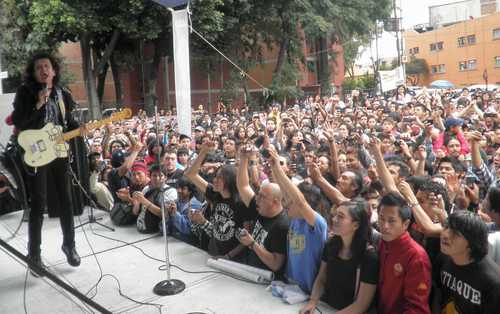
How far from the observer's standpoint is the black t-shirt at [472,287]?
2214mm

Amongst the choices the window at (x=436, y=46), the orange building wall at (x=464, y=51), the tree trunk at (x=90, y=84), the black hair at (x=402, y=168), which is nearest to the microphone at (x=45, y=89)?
the black hair at (x=402, y=168)

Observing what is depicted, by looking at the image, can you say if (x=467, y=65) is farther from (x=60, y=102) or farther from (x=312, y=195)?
(x=60, y=102)

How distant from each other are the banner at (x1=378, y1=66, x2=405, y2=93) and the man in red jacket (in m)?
12.8

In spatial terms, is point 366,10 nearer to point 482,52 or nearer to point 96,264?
point 482,52

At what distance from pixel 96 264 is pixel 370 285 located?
236cm

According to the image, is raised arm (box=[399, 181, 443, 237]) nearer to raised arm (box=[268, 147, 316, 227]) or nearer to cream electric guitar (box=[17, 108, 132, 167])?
raised arm (box=[268, 147, 316, 227])

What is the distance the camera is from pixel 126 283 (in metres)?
3.45

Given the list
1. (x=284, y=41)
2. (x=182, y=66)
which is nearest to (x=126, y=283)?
(x=182, y=66)

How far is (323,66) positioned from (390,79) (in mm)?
12573

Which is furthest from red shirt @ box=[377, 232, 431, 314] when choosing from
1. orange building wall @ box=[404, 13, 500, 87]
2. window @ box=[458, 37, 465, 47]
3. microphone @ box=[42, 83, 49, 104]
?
window @ box=[458, 37, 465, 47]

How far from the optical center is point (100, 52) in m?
21.7

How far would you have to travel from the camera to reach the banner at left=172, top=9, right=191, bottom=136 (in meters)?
5.09

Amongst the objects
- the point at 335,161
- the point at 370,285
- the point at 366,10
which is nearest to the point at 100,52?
the point at 366,10

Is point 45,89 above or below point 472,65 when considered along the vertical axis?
below
